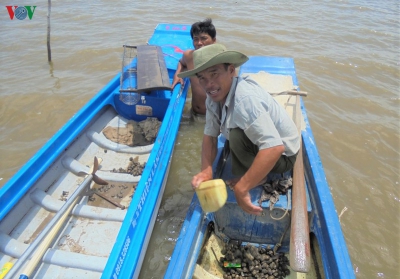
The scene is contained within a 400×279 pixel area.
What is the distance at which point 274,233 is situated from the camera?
7.57 feet

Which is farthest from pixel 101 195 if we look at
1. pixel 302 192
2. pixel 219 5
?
pixel 219 5

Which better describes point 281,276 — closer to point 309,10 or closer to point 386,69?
point 386,69

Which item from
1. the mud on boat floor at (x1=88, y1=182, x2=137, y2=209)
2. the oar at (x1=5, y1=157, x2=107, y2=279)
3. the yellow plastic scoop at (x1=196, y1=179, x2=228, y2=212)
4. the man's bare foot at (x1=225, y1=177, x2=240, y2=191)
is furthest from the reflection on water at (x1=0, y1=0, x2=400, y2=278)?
the yellow plastic scoop at (x1=196, y1=179, x2=228, y2=212)

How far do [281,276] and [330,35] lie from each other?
6.75m

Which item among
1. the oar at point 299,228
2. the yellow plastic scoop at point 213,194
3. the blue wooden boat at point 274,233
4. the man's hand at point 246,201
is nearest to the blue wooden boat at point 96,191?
the blue wooden boat at point 274,233

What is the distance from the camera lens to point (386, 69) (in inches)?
226

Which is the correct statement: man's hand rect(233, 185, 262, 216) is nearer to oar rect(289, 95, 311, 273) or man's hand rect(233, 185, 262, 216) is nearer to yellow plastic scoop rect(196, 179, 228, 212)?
yellow plastic scoop rect(196, 179, 228, 212)

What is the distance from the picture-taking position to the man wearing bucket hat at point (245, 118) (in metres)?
1.78

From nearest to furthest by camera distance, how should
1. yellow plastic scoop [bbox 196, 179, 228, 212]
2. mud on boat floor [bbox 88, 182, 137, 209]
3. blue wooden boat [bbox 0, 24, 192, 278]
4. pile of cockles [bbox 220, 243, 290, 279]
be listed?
1. yellow plastic scoop [bbox 196, 179, 228, 212]
2. pile of cockles [bbox 220, 243, 290, 279]
3. blue wooden boat [bbox 0, 24, 192, 278]
4. mud on boat floor [bbox 88, 182, 137, 209]

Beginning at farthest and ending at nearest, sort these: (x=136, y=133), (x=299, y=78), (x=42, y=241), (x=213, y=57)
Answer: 1. (x=299, y=78)
2. (x=136, y=133)
3. (x=42, y=241)
4. (x=213, y=57)

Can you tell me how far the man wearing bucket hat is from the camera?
5.83 ft

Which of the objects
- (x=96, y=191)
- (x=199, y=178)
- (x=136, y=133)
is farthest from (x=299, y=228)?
(x=136, y=133)

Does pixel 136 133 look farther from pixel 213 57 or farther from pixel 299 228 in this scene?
pixel 299 228

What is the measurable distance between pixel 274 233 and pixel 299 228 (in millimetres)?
457
